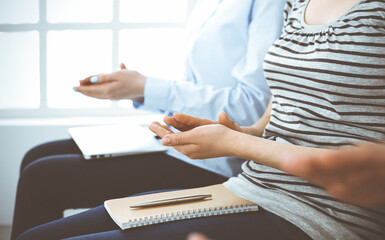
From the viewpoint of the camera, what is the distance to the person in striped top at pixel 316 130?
72 cm

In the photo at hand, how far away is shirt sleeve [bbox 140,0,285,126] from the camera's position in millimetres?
1142

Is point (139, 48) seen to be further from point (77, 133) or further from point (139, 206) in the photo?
point (139, 206)

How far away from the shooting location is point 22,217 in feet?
3.42

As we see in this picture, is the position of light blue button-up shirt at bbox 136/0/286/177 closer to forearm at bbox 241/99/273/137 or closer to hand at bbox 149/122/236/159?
Result: forearm at bbox 241/99/273/137

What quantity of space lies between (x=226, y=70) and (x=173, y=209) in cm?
64

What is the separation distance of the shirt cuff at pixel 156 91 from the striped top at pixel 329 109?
1.44 feet

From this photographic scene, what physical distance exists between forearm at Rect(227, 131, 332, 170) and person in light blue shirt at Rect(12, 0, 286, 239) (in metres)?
0.38

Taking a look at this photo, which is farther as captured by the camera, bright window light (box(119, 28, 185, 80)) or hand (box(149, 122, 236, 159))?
bright window light (box(119, 28, 185, 80))

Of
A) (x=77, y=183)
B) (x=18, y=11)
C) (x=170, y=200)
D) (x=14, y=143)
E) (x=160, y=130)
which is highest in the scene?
(x=18, y=11)

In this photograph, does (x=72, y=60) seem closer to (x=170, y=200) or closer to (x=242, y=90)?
(x=242, y=90)

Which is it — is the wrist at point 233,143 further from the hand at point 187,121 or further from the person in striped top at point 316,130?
the hand at point 187,121

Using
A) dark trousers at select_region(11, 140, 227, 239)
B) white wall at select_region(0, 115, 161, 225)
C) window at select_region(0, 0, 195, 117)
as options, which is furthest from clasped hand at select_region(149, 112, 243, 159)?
window at select_region(0, 0, 195, 117)

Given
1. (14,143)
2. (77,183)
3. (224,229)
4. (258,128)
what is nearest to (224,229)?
(224,229)

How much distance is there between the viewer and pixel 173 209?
751 mm
